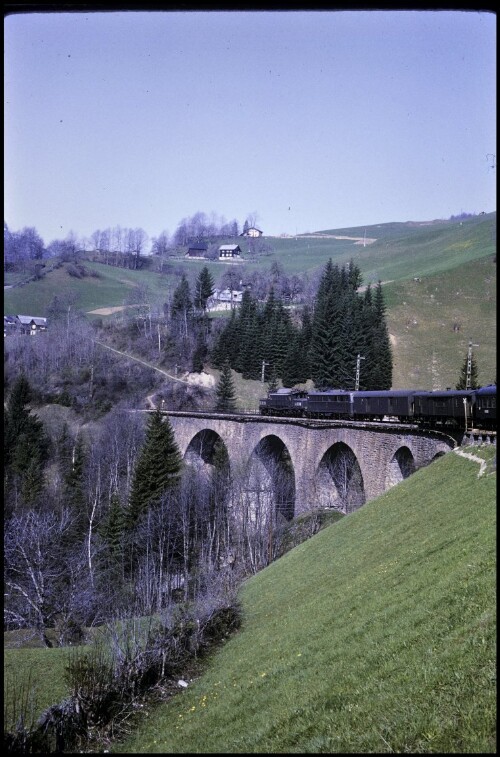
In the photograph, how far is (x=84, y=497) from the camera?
56375 millimetres

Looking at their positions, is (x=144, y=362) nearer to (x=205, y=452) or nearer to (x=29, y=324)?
(x=205, y=452)

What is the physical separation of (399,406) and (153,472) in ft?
60.9

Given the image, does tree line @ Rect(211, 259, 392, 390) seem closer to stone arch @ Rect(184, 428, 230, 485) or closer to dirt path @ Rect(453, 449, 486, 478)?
stone arch @ Rect(184, 428, 230, 485)

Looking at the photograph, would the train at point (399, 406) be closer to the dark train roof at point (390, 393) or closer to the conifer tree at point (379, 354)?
the dark train roof at point (390, 393)

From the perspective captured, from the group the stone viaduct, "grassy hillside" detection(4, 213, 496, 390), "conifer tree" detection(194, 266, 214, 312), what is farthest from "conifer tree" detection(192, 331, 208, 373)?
the stone viaduct

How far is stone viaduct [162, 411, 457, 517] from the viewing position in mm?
40259

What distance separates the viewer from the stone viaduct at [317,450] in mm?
40259

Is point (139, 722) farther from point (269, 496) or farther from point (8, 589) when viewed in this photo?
point (269, 496)

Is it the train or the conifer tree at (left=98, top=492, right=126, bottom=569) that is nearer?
the train

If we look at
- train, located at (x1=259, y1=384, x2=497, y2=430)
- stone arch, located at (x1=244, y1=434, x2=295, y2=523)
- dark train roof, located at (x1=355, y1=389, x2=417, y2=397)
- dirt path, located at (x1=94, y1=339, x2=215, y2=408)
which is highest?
dirt path, located at (x1=94, y1=339, x2=215, y2=408)

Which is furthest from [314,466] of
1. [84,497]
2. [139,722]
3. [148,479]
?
[139,722]

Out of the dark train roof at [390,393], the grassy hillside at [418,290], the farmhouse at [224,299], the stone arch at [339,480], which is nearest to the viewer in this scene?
the dark train roof at [390,393]

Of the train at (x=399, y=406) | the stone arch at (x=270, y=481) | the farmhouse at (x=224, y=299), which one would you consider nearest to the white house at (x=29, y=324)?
the stone arch at (x=270, y=481)

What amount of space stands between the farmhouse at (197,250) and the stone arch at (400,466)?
376ft
